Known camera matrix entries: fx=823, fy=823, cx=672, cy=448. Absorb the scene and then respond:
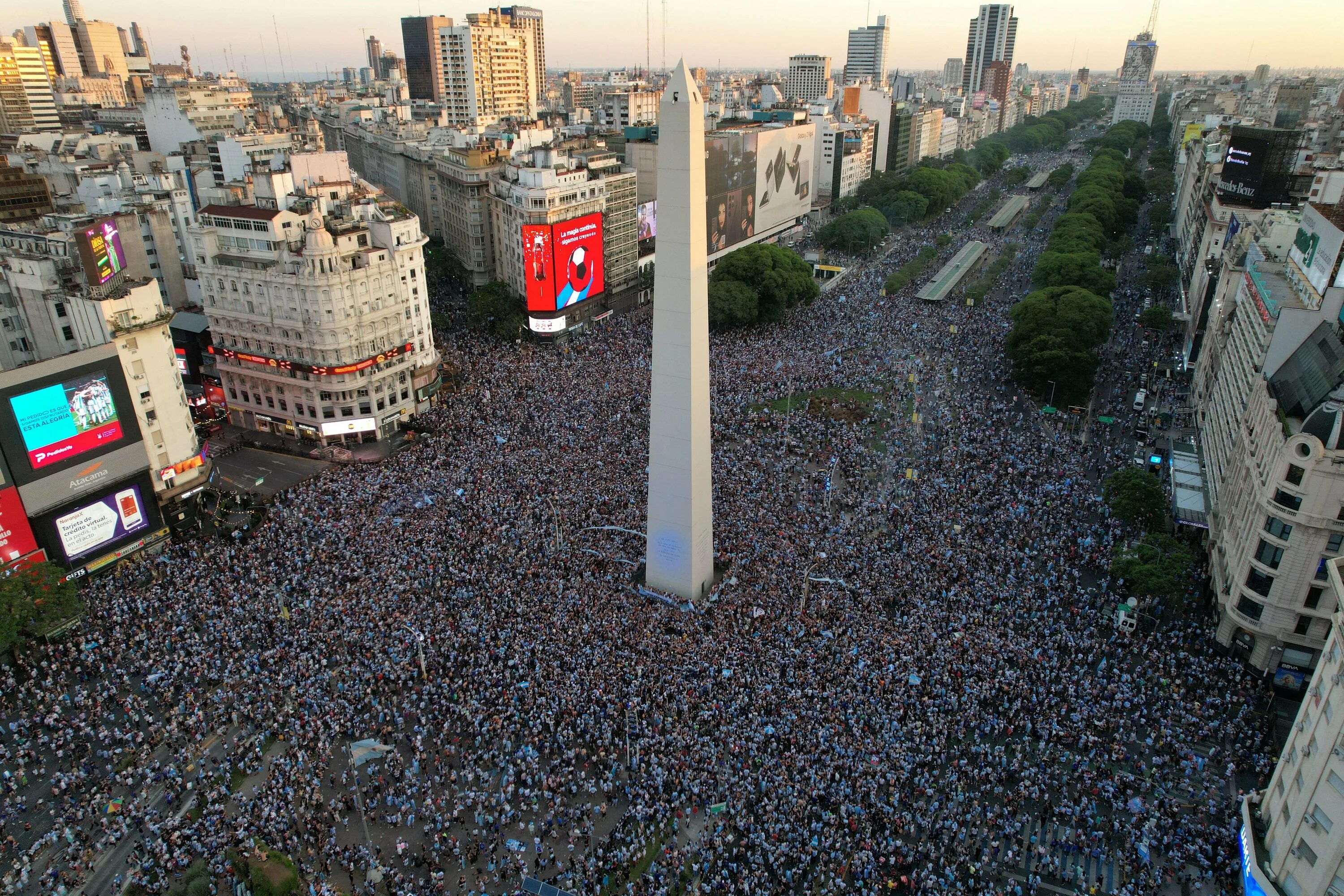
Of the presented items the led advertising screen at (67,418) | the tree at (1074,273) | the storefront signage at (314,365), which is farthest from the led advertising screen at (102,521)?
the tree at (1074,273)

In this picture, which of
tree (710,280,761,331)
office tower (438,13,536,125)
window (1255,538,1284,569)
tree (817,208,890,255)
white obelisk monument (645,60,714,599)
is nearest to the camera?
white obelisk monument (645,60,714,599)

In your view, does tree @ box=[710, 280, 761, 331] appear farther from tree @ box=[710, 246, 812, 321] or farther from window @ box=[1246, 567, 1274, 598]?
window @ box=[1246, 567, 1274, 598]

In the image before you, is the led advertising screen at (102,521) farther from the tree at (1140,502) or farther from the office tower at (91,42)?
the office tower at (91,42)

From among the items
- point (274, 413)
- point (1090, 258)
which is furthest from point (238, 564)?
point (1090, 258)

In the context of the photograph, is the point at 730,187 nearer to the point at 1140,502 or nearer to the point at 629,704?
the point at 1140,502

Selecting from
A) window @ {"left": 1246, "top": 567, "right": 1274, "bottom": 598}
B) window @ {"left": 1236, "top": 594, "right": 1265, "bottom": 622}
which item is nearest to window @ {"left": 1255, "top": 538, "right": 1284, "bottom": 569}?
window @ {"left": 1246, "top": 567, "right": 1274, "bottom": 598}
